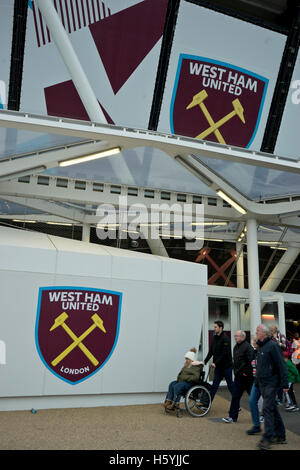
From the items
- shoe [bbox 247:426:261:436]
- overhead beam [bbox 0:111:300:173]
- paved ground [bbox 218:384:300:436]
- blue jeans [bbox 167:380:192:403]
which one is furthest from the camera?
overhead beam [bbox 0:111:300:173]

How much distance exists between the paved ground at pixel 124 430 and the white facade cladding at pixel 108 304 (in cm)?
43

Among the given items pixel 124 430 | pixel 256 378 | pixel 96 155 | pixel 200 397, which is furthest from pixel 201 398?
pixel 96 155

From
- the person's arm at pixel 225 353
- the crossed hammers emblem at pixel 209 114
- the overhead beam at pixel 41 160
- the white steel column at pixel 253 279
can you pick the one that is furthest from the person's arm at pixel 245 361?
the crossed hammers emblem at pixel 209 114

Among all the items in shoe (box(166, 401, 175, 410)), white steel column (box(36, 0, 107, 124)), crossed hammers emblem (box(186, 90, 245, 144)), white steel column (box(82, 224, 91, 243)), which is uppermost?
crossed hammers emblem (box(186, 90, 245, 144))

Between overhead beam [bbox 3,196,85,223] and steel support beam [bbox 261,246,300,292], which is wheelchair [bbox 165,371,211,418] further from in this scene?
steel support beam [bbox 261,246,300,292]

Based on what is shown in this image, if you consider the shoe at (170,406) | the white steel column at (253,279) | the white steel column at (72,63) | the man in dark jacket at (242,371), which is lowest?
the shoe at (170,406)

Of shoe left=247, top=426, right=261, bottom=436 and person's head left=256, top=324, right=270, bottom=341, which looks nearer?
person's head left=256, top=324, right=270, bottom=341

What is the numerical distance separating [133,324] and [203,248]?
1072 cm

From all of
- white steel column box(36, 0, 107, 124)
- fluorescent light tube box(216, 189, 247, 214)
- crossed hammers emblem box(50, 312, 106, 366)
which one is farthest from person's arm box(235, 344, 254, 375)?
fluorescent light tube box(216, 189, 247, 214)

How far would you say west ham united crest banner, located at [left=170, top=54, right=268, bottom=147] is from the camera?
1559 centimetres

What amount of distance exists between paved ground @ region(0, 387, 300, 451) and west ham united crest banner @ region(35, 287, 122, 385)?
2.70 ft

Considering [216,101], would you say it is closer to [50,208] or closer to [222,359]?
[50,208]

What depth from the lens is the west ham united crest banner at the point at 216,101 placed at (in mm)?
15594

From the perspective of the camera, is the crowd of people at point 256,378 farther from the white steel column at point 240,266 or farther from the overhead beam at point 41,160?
the white steel column at point 240,266
